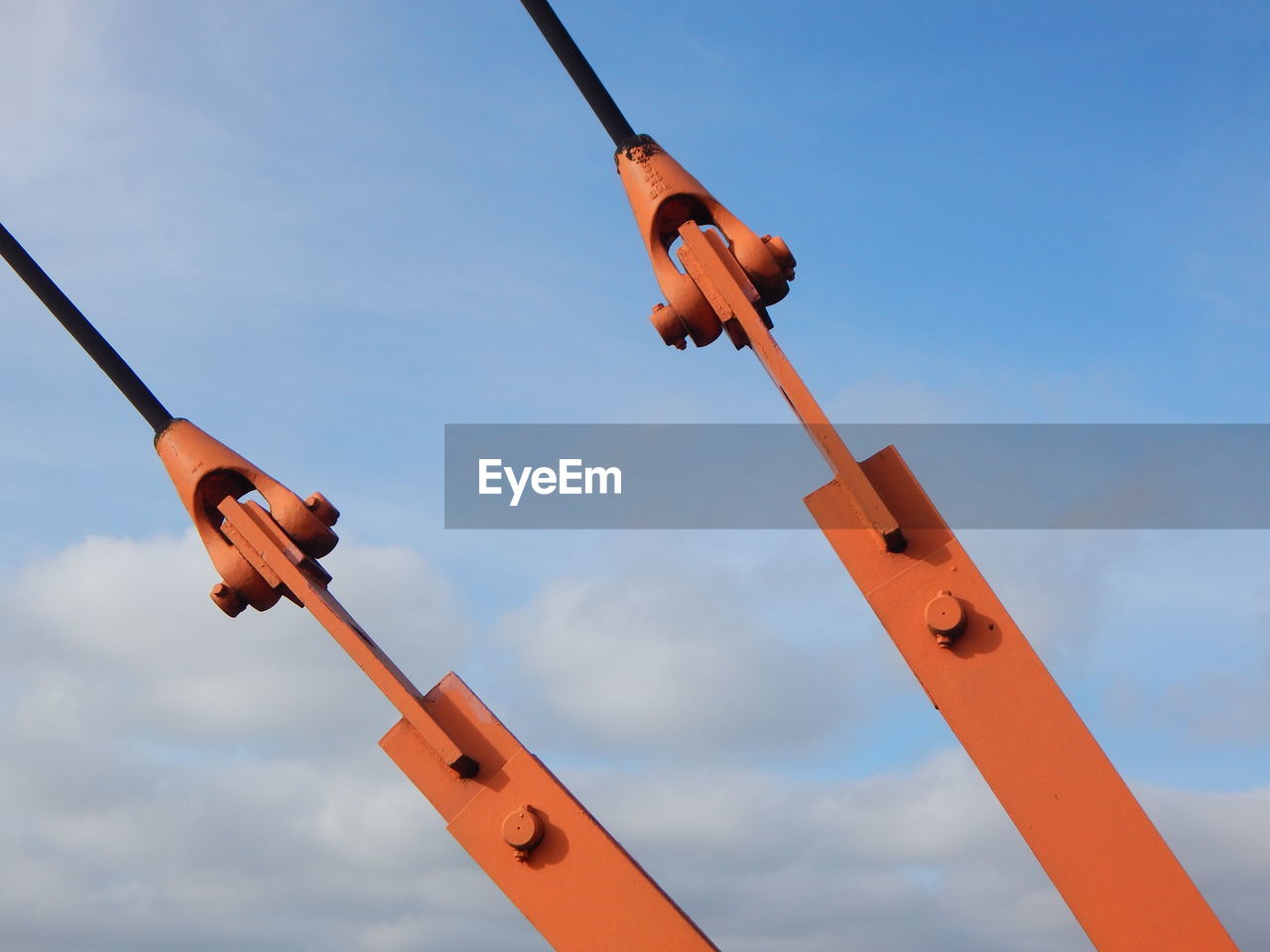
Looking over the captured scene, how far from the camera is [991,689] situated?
4418mm

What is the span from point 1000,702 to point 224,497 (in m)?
3.29

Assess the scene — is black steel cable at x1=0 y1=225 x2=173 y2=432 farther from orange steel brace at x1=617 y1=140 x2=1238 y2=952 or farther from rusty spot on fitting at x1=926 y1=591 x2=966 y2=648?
rusty spot on fitting at x1=926 y1=591 x2=966 y2=648

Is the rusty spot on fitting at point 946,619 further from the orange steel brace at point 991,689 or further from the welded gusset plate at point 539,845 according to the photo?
the welded gusset plate at point 539,845

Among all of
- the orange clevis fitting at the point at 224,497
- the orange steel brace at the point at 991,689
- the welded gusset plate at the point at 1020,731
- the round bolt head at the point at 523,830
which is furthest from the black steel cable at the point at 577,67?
the round bolt head at the point at 523,830

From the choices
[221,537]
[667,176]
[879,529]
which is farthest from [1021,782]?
[221,537]

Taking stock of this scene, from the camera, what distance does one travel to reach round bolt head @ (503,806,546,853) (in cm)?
475

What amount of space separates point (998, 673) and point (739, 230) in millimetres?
1946

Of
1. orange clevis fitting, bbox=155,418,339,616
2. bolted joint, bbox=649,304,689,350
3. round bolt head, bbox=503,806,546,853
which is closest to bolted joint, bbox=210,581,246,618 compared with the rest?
orange clevis fitting, bbox=155,418,339,616

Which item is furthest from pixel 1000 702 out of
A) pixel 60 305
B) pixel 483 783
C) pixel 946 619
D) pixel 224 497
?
pixel 60 305

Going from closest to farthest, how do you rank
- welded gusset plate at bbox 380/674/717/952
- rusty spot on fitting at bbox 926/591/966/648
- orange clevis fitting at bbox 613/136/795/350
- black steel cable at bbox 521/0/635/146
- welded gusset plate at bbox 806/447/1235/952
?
welded gusset plate at bbox 806/447/1235/952 → rusty spot on fitting at bbox 926/591/966/648 → welded gusset plate at bbox 380/674/717/952 → orange clevis fitting at bbox 613/136/795/350 → black steel cable at bbox 521/0/635/146

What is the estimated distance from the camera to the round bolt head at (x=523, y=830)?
475 centimetres

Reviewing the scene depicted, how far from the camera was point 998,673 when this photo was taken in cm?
443

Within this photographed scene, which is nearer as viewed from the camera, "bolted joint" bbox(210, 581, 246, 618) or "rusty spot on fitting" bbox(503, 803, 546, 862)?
"rusty spot on fitting" bbox(503, 803, 546, 862)

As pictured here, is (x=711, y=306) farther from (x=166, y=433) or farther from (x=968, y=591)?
(x=166, y=433)
